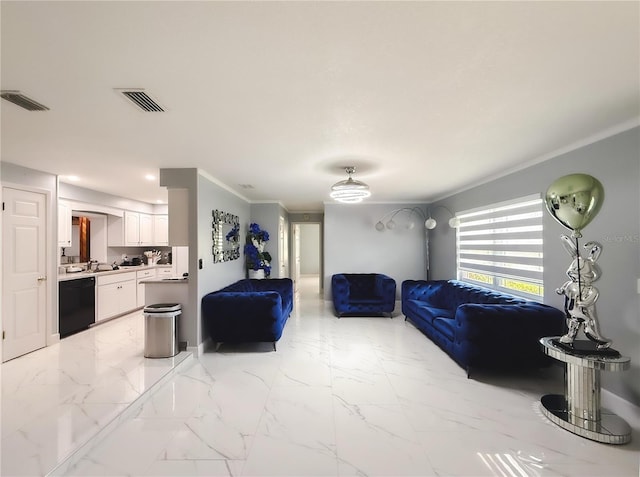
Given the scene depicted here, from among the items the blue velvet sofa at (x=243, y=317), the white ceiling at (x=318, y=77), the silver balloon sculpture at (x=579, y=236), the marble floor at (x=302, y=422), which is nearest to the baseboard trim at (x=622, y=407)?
the marble floor at (x=302, y=422)

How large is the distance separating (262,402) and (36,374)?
2507 millimetres

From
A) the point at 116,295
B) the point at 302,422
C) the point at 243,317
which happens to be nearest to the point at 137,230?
the point at 116,295

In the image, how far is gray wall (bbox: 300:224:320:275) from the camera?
12.6m

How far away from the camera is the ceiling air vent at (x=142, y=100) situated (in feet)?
6.08

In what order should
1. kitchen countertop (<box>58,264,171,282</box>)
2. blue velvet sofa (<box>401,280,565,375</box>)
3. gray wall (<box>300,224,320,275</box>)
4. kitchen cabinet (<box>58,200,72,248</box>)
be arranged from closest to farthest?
blue velvet sofa (<box>401,280,565,375</box>), kitchen countertop (<box>58,264,171,282</box>), kitchen cabinet (<box>58,200,72,248</box>), gray wall (<box>300,224,320,275</box>)

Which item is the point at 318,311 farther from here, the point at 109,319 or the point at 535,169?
the point at 535,169

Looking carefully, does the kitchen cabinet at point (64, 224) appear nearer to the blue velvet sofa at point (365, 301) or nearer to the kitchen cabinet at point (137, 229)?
the kitchen cabinet at point (137, 229)

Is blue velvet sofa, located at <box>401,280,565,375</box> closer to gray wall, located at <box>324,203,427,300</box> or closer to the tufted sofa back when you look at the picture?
the tufted sofa back

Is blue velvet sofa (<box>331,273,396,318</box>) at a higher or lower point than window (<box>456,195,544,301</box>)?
lower

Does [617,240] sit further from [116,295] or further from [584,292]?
[116,295]

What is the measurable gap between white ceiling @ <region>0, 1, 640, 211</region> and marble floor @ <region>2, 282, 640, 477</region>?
90.2 inches

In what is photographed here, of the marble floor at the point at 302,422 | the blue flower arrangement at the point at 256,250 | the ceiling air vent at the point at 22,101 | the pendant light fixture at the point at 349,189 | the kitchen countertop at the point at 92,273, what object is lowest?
the marble floor at the point at 302,422

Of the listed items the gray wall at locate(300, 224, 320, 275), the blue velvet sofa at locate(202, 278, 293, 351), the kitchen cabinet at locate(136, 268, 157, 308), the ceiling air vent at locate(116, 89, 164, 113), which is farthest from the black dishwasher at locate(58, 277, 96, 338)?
the gray wall at locate(300, 224, 320, 275)

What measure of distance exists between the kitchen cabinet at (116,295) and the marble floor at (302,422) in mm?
1563
